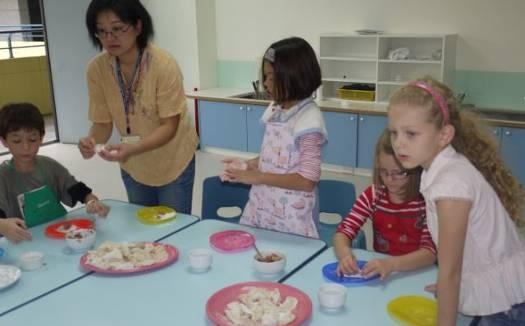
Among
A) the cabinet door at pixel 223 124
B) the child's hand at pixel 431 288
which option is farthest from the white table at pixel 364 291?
the cabinet door at pixel 223 124

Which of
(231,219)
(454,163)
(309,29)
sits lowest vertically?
(231,219)

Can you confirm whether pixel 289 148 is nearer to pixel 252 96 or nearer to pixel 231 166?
pixel 231 166

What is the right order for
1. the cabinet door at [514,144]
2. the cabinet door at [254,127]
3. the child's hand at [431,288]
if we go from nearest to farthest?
the child's hand at [431,288]
the cabinet door at [514,144]
the cabinet door at [254,127]

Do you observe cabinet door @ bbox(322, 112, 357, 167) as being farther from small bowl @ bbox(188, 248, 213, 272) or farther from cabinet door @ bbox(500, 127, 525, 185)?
small bowl @ bbox(188, 248, 213, 272)

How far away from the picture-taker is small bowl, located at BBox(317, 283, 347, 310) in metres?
1.35

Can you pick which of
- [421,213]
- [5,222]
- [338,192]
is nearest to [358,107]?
[338,192]

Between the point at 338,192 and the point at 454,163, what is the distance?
1.15 m

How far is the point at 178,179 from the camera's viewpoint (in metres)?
2.34

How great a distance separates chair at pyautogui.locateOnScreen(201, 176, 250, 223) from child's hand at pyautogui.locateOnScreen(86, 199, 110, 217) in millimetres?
477

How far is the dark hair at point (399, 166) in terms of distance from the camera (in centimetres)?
173

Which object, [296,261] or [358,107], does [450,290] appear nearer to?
[296,261]

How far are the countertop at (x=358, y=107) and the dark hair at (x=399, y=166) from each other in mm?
1937

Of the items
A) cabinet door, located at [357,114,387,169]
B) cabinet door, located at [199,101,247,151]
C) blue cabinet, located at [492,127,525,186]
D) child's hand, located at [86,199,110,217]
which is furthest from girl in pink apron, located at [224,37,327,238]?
cabinet door, located at [199,101,247,151]

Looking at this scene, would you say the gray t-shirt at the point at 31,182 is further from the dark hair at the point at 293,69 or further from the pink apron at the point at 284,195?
the dark hair at the point at 293,69
